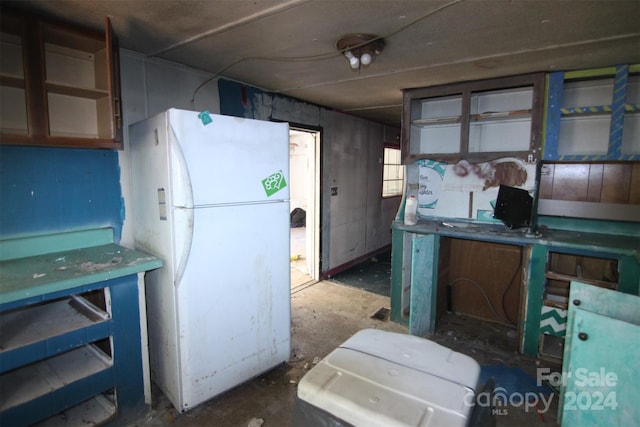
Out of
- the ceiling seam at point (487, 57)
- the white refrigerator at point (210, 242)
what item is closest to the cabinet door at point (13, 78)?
the white refrigerator at point (210, 242)

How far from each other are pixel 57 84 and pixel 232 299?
1.50 m

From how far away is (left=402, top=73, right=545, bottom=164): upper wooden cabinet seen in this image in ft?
8.64

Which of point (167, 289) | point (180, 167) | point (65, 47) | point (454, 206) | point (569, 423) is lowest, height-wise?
point (569, 423)

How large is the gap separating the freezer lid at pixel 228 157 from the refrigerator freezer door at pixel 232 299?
0.09 meters

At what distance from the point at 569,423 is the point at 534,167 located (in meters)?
1.91

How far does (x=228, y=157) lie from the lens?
1.93m

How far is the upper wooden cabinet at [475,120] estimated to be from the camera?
104 inches

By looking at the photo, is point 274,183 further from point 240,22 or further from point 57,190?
point 57,190

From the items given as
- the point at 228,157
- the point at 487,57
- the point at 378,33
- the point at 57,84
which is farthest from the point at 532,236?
the point at 57,84

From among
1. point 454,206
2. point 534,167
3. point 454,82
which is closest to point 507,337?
point 454,206

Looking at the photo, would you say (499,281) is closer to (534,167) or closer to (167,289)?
(534,167)

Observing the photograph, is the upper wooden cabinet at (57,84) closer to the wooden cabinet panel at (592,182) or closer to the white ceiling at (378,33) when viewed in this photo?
the white ceiling at (378,33)

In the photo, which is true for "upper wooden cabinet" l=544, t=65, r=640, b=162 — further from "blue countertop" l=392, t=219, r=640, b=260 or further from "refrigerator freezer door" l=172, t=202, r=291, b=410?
"refrigerator freezer door" l=172, t=202, r=291, b=410

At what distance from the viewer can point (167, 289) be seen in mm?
1887
